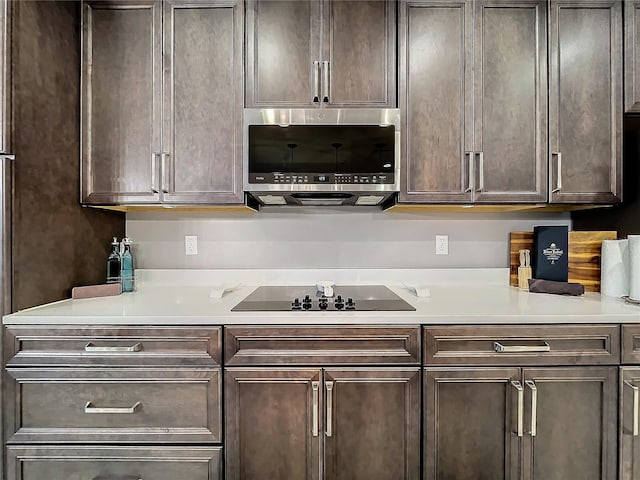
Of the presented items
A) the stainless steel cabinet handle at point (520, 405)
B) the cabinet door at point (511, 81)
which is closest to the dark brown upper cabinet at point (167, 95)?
the cabinet door at point (511, 81)

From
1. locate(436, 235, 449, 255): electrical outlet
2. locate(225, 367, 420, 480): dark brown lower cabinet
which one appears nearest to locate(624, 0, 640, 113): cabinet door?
locate(436, 235, 449, 255): electrical outlet

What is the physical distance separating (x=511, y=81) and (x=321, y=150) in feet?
3.07

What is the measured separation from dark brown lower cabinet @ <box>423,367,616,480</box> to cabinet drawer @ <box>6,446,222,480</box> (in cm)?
80

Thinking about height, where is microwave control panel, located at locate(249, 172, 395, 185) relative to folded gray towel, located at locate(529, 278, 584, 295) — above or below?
above

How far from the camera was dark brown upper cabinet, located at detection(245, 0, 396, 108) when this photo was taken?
1524 mm

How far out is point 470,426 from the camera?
1.21 metres

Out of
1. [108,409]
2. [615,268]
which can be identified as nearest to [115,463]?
[108,409]

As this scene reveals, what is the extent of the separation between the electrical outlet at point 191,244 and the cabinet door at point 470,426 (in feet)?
4.51

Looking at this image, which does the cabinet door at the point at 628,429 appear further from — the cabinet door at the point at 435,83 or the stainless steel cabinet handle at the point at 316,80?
the stainless steel cabinet handle at the point at 316,80

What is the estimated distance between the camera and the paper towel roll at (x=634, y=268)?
1.39 m

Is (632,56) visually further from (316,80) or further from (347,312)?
(347,312)

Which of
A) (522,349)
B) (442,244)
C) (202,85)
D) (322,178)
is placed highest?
(202,85)

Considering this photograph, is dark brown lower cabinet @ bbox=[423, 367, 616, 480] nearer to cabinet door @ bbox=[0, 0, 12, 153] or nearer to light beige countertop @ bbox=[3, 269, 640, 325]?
light beige countertop @ bbox=[3, 269, 640, 325]

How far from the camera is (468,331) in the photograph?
122cm
